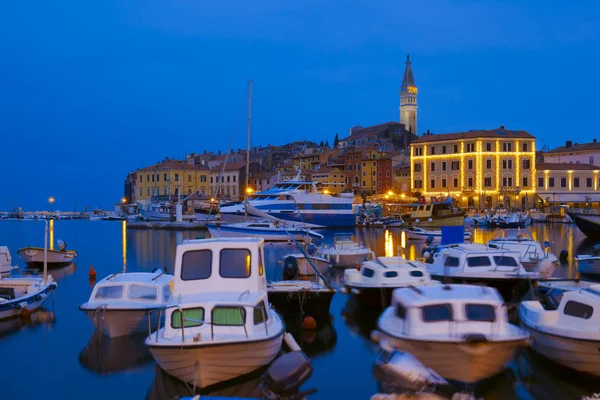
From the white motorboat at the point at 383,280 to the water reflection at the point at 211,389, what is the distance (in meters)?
6.92

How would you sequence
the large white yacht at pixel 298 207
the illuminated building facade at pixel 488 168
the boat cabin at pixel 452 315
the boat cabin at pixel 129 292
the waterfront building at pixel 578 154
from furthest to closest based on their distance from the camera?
the waterfront building at pixel 578 154 → the illuminated building facade at pixel 488 168 → the large white yacht at pixel 298 207 → the boat cabin at pixel 129 292 → the boat cabin at pixel 452 315

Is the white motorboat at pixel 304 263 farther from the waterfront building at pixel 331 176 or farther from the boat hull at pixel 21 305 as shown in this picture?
the waterfront building at pixel 331 176

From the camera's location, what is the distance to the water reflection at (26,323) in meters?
17.1

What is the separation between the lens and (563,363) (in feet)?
40.3

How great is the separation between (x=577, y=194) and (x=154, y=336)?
8833 cm

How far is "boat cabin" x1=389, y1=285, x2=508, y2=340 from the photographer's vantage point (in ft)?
37.0

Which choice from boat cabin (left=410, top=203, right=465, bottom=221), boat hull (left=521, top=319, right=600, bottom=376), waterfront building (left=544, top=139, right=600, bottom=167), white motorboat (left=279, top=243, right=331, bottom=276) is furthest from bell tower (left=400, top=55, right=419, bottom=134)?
boat hull (left=521, top=319, right=600, bottom=376)

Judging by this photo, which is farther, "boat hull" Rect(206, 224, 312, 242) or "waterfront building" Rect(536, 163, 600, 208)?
"waterfront building" Rect(536, 163, 600, 208)

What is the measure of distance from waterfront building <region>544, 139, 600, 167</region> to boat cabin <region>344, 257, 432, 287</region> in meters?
90.4

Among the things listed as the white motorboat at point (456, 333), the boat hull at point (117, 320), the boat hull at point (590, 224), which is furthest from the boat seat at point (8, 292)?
the boat hull at point (590, 224)

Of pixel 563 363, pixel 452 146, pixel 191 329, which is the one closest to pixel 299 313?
pixel 191 329

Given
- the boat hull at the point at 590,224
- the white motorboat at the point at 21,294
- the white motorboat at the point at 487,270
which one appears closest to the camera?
the white motorboat at the point at 21,294

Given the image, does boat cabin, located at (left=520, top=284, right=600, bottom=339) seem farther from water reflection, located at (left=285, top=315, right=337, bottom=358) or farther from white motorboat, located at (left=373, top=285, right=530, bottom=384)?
water reflection, located at (left=285, top=315, right=337, bottom=358)

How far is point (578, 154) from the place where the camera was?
328 ft
